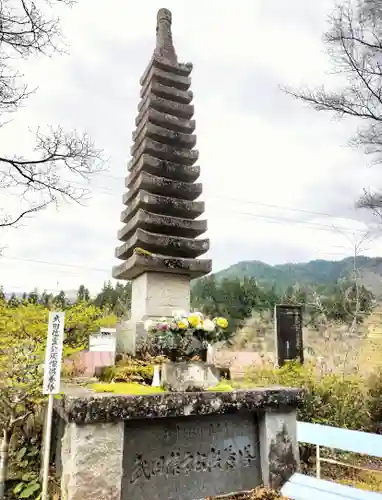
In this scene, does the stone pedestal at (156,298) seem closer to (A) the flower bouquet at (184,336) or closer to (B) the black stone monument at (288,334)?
(A) the flower bouquet at (184,336)

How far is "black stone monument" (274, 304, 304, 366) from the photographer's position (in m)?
10.8

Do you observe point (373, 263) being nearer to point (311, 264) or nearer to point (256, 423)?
point (256, 423)

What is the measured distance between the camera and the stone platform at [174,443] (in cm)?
384

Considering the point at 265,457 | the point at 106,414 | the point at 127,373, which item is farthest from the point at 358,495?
the point at 127,373

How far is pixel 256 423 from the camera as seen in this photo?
16.2 feet

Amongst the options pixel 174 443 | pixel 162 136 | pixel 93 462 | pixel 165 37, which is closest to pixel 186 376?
pixel 174 443

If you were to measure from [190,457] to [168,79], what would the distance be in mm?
7467

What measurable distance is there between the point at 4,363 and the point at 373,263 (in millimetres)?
9656

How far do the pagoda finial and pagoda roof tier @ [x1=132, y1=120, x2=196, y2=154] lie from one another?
186 centimetres

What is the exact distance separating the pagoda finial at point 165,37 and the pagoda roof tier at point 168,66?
0.22 metres

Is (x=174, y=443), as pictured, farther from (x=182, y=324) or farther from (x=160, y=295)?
(x=160, y=295)

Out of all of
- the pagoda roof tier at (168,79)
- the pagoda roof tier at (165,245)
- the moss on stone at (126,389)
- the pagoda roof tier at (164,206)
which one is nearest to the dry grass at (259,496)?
the moss on stone at (126,389)

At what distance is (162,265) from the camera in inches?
281

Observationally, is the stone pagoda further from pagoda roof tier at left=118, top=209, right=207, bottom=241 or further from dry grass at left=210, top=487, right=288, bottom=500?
dry grass at left=210, top=487, right=288, bottom=500
